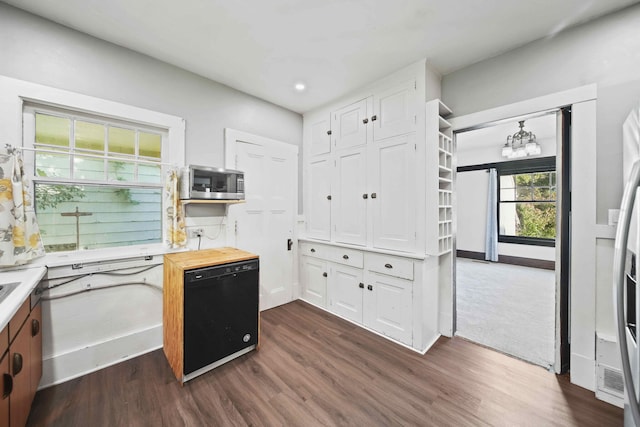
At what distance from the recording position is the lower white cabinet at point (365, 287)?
2.32 metres

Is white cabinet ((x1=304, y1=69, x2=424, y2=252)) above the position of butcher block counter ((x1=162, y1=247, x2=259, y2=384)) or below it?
above

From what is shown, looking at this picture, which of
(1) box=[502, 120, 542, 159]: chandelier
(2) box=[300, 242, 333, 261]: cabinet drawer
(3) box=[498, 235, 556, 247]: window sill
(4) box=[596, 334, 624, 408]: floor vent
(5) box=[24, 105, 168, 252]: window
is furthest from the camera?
(3) box=[498, 235, 556, 247]: window sill

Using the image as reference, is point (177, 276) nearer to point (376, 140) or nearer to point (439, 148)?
point (376, 140)

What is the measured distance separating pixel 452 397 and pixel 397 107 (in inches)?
95.6

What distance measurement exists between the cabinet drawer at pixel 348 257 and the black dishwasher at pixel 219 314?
1052mm

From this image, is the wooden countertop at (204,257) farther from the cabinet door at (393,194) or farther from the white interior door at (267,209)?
the cabinet door at (393,194)

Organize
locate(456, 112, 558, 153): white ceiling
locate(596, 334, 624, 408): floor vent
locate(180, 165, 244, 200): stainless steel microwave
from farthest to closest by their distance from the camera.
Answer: locate(456, 112, 558, 153): white ceiling
locate(180, 165, 244, 200): stainless steel microwave
locate(596, 334, 624, 408): floor vent

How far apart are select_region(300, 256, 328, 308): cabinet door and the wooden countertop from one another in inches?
45.6

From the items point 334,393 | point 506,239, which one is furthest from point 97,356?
point 506,239

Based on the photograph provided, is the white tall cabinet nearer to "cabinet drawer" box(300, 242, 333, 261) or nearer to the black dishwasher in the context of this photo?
"cabinet drawer" box(300, 242, 333, 261)

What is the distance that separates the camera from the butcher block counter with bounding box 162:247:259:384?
71.5 inches

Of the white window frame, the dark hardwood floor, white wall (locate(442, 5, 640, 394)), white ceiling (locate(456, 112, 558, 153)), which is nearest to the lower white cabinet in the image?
the dark hardwood floor

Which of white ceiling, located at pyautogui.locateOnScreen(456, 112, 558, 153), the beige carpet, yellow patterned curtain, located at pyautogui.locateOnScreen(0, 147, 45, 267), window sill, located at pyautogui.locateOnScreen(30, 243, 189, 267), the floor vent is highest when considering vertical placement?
white ceiling, located at pyautogui.locateOnScreen(456, 112, 558, 153)

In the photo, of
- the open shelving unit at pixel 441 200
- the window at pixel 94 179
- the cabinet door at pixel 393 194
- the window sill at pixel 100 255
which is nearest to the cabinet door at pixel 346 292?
the cabinet door at pixel 393 194
